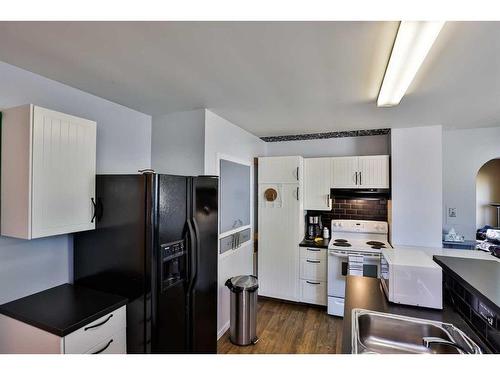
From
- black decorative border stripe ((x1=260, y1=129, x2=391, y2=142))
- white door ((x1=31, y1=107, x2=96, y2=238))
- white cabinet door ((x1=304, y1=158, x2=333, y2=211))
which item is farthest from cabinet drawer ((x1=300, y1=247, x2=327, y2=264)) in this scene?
white door ((x1=31, y1=107, x2=96, y2=238))

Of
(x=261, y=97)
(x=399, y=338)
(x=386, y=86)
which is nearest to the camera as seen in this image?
(x=399, y=338)

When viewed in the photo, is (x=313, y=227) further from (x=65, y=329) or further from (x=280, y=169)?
(x=65, y=329)

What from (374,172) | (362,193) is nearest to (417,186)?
(374,172)

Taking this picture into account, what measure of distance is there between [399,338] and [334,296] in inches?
76.9

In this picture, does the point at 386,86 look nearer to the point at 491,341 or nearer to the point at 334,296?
the point at 491,341

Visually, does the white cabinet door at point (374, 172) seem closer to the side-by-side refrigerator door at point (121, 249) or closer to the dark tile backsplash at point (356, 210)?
the dark tile backsplash at point (356, 210)

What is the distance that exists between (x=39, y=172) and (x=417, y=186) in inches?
143

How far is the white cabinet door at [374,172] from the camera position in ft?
10.6

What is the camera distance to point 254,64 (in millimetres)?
1544

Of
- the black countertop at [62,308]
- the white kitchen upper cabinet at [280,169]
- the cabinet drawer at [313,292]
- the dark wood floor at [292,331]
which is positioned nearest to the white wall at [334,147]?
the white kitchen upper cabinet at [280,169]

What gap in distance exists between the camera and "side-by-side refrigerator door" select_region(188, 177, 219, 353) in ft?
6.46
